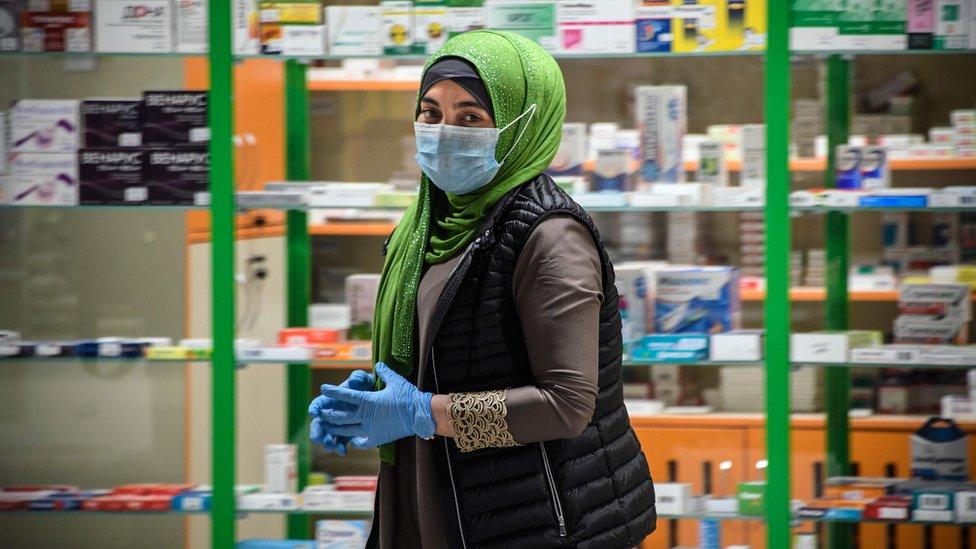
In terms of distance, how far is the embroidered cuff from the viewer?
81.9 inches

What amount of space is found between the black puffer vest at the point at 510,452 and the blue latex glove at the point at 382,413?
0.25 feet

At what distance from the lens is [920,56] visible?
412 cm

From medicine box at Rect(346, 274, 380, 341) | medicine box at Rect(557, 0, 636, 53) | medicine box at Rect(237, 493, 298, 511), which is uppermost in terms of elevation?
medicine box at Rect(557, 0, 636, 53)

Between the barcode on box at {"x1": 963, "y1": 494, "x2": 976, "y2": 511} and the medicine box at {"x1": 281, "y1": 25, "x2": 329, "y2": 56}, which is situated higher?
the medicine box at {"x1": 281, "y1": 25, "x2": 329, "y2": 56}

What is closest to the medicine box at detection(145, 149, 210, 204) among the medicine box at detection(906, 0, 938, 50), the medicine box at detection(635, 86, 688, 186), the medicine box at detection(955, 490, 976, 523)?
the medicine box at detection(635, 86, 688, 186)

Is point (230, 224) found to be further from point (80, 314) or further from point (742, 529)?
point (742, 529)

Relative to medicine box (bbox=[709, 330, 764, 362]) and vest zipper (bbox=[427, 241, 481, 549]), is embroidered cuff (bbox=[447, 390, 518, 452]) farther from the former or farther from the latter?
medicine box (bbox=[709, 330, 764, 362])

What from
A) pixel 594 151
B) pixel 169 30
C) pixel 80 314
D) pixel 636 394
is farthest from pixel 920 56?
pixel 80 314

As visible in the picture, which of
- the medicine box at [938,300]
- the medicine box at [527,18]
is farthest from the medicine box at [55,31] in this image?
the medicine box at [938,300]

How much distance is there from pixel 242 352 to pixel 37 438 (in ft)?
3.25

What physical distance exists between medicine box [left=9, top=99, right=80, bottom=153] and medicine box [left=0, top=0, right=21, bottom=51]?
0.72ft

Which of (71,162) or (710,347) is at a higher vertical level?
(71,162)

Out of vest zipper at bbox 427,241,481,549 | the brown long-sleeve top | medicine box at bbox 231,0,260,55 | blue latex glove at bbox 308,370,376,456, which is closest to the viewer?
the brown long-sleeve top

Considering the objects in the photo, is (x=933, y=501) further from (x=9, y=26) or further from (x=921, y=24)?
(x=9, y=26)
